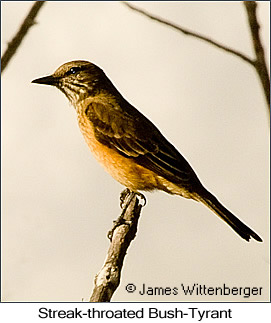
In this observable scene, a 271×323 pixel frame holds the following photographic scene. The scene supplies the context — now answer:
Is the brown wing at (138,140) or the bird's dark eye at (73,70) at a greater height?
the bird's dark eye at (73,70)

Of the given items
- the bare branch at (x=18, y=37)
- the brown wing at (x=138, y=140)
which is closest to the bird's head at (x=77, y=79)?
the brown wing at (x=138, y=140)

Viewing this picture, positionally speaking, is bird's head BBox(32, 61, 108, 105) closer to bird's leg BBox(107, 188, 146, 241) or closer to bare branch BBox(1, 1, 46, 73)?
bird's leg BBox(107, 188, 146, 241)

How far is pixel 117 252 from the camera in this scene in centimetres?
388

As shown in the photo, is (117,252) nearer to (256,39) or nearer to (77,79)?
(256,39)

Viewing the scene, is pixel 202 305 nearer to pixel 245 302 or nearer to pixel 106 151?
pixel 245 302

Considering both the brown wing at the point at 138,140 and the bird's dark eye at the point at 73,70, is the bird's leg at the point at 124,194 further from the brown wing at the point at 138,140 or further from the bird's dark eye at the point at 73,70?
the bird's dark eye at the point at 73,70

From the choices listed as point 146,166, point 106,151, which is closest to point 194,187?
point 146,166

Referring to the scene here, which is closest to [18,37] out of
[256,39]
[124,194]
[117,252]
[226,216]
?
[256,39]

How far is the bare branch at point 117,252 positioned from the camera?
133 inches

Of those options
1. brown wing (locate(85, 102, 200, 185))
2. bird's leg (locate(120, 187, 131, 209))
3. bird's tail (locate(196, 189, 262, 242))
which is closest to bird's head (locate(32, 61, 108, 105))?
brown wing (locate(85, 102, 200, 185))

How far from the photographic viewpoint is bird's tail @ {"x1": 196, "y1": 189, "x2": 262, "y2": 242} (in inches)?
176

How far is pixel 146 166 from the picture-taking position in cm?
505

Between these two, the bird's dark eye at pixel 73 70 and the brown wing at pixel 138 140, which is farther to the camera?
the bird's dark eye at pixel 73 70

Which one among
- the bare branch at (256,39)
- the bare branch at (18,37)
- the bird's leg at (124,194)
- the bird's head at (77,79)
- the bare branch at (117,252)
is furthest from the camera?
the bird's head at (77,79)
